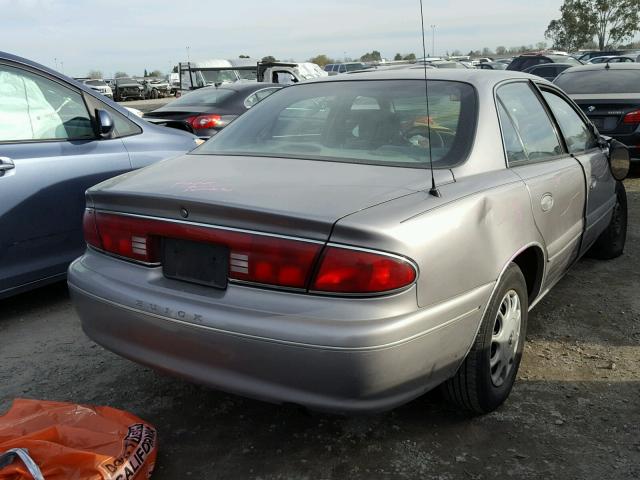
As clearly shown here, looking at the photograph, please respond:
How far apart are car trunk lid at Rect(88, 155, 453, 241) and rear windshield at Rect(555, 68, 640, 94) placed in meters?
6.72

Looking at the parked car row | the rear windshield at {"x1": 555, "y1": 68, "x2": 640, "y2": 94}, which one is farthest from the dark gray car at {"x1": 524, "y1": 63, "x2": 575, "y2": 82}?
the parked car row

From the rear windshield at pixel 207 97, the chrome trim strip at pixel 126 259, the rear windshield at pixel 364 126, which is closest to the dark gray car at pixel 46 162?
the rear windshield at pixel 364 126

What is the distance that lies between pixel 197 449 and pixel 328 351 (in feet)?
2.86

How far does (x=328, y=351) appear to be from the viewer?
201 cm

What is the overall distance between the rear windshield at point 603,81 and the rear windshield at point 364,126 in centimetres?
609

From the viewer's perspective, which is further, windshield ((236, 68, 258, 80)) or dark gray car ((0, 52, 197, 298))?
windshield ((236, 68, 258, 80))

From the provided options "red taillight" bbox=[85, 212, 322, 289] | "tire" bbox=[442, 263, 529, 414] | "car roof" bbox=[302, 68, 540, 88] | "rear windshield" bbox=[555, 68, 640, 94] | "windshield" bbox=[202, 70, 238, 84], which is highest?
"windshield" bbox=[202, 70, 238, 84]

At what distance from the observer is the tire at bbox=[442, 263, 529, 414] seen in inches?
98.3

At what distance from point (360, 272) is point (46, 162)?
2.59 m

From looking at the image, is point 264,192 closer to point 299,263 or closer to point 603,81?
point 299,263

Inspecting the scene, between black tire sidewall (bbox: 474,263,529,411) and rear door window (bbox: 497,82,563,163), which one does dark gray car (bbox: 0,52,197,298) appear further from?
black tire sidewall (bbox: 474,263,529,411)

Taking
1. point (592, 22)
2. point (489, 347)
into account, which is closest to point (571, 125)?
point (489, 347)

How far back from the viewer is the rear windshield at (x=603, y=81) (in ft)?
26.8

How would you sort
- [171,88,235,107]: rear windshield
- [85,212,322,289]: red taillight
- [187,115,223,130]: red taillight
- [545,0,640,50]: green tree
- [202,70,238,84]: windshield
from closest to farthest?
[85,212,322,289]: red taillight, [187,115,223,130]: red taillight, [171,88,235,107]: rear windshield, [202,70,238,84]: windshield, [545,0,640,50]: green tree
